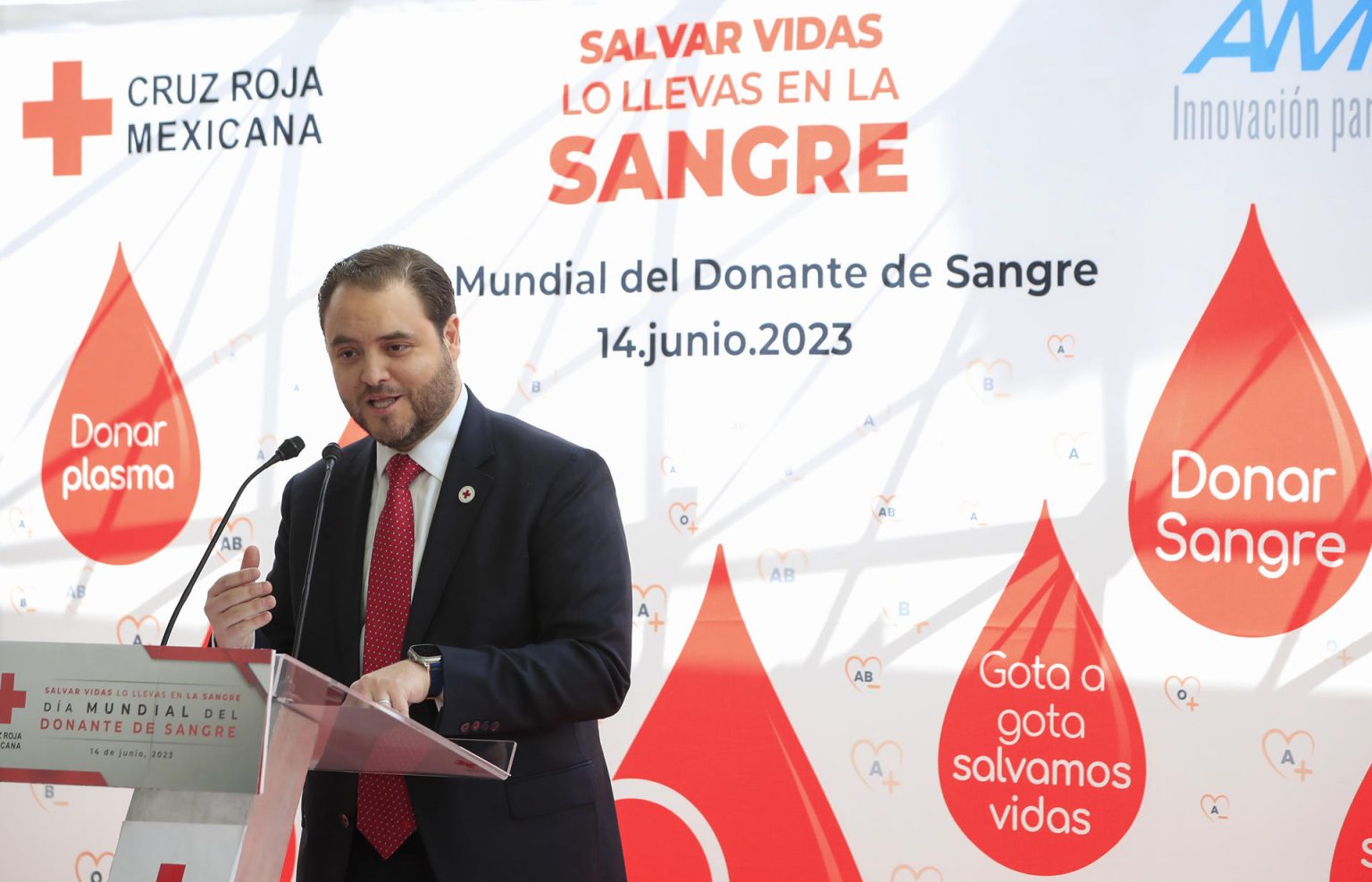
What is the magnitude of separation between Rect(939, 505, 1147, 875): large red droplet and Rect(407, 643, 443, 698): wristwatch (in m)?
1.88

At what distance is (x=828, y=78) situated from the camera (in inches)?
130

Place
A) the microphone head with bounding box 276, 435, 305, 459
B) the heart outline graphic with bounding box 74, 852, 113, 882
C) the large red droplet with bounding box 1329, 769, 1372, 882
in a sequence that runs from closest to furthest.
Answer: the microphone head with bounding box 276, 435, 305, 459 < the large red droplet with bounding box 1329, 769, 1372, 882 < the heart outline graphic with bounding box 74, 852, 113, 882

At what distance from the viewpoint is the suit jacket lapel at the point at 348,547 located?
1896 millimetres

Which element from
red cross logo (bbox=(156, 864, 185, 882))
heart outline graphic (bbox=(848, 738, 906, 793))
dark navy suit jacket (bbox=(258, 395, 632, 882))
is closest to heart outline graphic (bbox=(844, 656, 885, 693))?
heart outline graphic (bbox=(848, 738, 906, 793))

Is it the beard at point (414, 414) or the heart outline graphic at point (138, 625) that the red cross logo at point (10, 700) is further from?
the heart outline graphic at point (138, 625)

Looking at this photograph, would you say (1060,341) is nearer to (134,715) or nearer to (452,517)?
(452,517)

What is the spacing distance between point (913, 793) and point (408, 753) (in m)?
2.08

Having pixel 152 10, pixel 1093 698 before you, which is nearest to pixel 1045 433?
pixel 1093 698

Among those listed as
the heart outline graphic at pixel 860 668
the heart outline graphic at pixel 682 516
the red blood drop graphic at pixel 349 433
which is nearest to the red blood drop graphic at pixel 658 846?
the heart outline graphic at pixel 860 668

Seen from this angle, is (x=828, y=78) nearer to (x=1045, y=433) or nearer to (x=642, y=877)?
(x=1045, y=433)

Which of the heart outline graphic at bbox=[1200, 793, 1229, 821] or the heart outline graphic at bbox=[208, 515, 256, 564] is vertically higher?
the heart outline graphic at bbox=[208, 515, 256, 564]

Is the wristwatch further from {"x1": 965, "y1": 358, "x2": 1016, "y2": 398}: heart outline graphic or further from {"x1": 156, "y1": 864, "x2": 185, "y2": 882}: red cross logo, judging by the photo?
{"x1": 965, "y1": 358, "x2": 1016, "y2": 398}: heart outline graphic

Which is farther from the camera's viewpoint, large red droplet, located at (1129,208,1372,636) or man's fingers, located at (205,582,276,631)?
large red droplet, located at (1129,208,1372,636)

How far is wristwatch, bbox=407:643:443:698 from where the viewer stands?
1.62 meters
